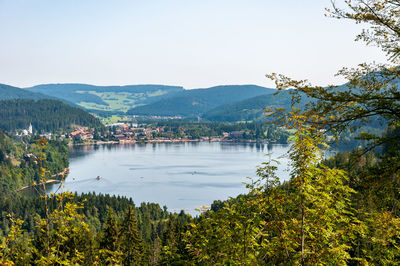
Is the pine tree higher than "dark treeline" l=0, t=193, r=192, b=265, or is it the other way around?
the pine tree

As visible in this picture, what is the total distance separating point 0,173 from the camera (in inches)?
4624

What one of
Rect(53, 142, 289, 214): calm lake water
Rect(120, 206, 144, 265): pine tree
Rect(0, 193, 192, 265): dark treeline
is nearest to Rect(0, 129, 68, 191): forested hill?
Rect(53, 142, 289, 214): calm lake water

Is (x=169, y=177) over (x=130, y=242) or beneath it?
beneath

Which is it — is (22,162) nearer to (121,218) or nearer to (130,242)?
(121,218)

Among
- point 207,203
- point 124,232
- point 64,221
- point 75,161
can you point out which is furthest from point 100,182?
point 64,221

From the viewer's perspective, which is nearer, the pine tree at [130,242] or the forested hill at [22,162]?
the pine tree at [130,242]

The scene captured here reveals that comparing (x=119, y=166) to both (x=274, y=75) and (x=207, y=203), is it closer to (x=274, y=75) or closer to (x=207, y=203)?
(x=207, y=203)

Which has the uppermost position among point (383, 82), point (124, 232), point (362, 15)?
point (362, 15)

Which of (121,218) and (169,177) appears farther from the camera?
(169,177)

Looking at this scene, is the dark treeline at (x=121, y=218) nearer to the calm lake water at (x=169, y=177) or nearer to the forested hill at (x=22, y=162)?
the calm lake water at (x=169, y=177)

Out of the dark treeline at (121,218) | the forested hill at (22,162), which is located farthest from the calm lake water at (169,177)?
the dark treeline at (121,218)

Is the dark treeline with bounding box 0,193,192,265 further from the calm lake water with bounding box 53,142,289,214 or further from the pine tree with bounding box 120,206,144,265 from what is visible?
the calm lake water with bounding box 53,142,289,214

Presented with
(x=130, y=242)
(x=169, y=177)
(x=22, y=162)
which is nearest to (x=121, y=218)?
(x=130, y=242)

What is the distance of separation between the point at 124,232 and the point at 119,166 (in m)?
98.5
